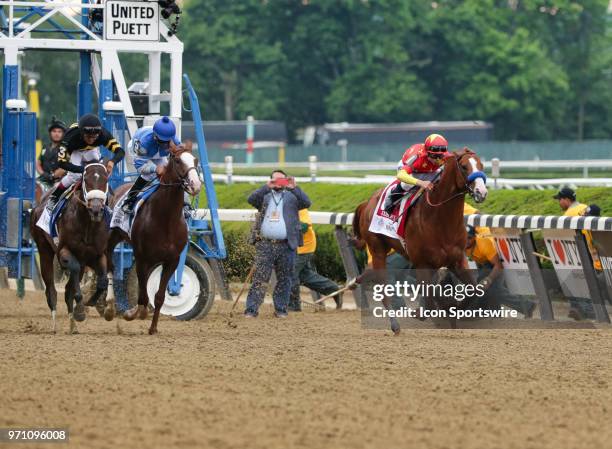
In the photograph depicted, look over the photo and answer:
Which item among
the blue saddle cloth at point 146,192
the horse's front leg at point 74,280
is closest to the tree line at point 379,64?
the blue saddle cloth at point 146,192

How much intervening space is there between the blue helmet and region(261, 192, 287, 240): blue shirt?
271cm

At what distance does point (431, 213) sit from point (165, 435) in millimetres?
5324

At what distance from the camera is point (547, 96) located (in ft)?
194

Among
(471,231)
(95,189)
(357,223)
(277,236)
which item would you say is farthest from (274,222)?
(95,189)

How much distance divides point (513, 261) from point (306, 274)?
283cm

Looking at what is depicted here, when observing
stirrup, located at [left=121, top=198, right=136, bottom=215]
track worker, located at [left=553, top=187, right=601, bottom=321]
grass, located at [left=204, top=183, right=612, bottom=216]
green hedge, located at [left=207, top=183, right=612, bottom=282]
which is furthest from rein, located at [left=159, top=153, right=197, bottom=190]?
grass, located at [left=204, top=183, right=612, bottom=216]

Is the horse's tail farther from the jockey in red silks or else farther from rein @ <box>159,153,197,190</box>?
rein @ <box>159,153,197,190</box>

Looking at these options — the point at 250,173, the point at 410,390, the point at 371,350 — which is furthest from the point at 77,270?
the point at 250,173

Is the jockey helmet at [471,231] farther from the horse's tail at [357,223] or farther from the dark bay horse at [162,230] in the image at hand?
the dark bay horse at [162,230]

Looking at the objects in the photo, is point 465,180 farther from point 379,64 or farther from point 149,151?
point 379,64

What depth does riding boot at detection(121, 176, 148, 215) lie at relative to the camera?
11.7 m

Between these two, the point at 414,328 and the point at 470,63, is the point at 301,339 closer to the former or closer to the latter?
the point at 414,328

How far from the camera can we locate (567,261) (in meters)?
12.8

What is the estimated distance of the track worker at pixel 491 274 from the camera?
12086 millimetres
